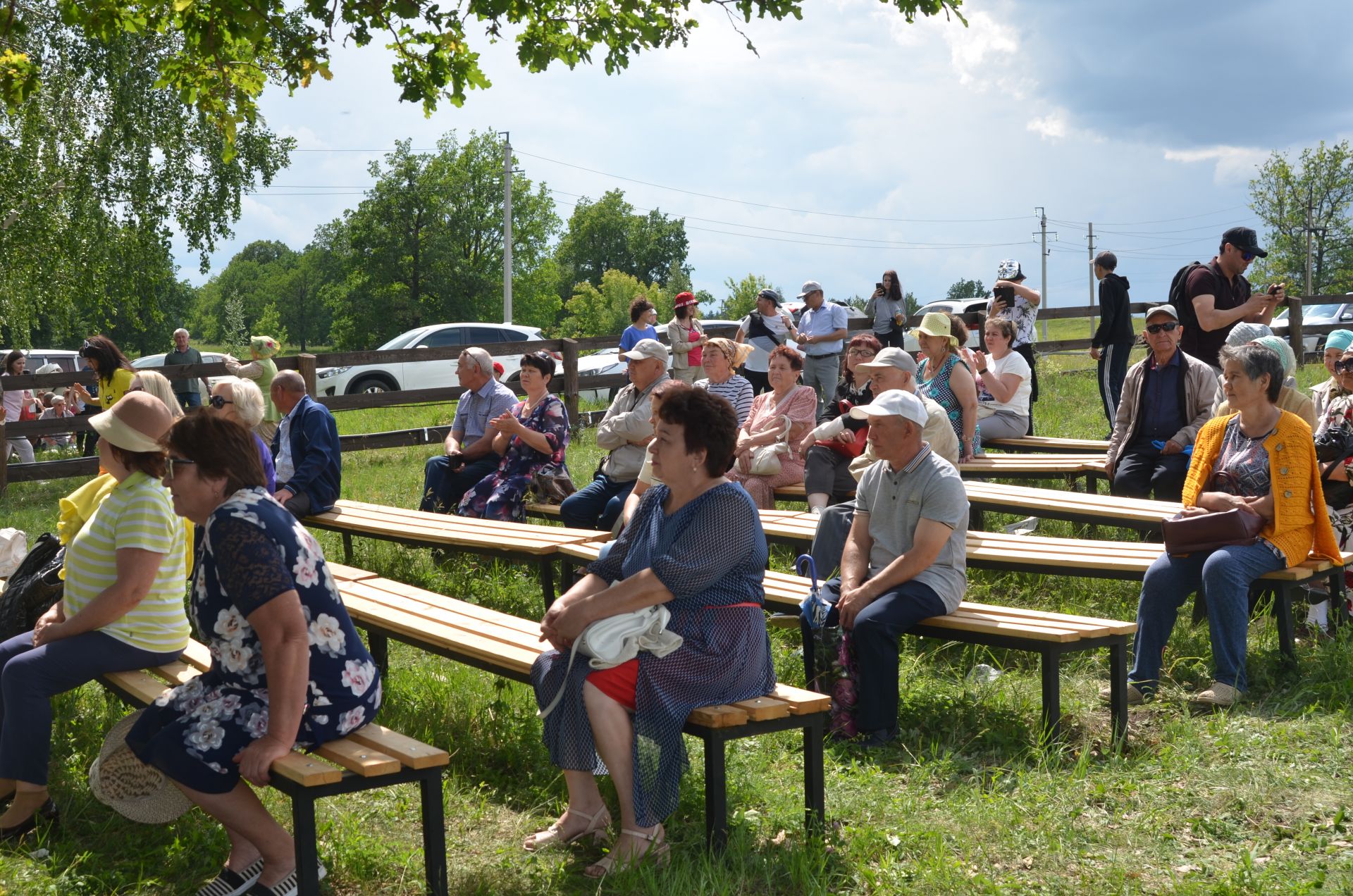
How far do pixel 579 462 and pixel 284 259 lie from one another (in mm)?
129508

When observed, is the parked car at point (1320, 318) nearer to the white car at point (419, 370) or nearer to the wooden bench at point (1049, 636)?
the white car at point (419, 370)

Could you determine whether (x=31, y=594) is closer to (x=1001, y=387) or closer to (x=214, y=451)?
(x=214, y=451)

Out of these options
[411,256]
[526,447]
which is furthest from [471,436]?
[411,256]

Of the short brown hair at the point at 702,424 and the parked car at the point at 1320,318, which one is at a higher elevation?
the parked car at the point at 1320,318

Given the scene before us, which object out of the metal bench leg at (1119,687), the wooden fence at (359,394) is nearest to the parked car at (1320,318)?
the wooden fence at (359,394)

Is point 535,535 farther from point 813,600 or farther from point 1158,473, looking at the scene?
point 1158,473

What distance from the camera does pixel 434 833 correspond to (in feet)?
11.0

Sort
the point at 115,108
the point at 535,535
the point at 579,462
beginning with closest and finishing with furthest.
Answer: the point at 535,535 < the point at 579,462 < the point at 115,108

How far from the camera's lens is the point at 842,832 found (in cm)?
379

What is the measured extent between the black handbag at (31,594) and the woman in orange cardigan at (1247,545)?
431 centimetres

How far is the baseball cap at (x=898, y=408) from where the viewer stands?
4602 mm

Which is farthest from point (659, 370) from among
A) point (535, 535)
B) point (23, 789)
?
point (23, 789)

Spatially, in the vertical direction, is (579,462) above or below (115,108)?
below

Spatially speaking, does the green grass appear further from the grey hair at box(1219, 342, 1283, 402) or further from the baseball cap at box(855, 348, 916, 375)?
the baseball cap at box(855, 348, 916, 375)
